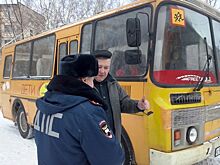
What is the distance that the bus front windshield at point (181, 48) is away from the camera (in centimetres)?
373

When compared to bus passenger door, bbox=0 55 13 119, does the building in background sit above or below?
above

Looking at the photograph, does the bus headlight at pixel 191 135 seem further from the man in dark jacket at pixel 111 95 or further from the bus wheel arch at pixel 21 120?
the bus wheel arch at pixel 21 120

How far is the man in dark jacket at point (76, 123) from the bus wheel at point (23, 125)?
5.69 metres

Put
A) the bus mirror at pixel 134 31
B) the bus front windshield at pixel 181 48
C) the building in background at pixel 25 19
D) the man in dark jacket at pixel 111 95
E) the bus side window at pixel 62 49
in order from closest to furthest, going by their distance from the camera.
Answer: the man in dark jacket at pixel 111 95 < the bus mirror at pixel 134 31 < the bus front windshield at pixel 181 48 < the bus side window at pixel 62 49 < the building in background at pixel 25 19

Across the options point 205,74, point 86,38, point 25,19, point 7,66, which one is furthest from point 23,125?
point 25,19

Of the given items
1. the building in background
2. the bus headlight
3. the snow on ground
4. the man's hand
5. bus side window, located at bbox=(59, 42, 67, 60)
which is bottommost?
the snow on ground

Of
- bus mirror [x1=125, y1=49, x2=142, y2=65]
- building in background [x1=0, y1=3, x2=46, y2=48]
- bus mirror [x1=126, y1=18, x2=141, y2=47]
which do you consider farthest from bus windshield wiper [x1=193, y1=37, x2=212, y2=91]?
building in background [x1=0, y1=3, x2=46, y2=48]

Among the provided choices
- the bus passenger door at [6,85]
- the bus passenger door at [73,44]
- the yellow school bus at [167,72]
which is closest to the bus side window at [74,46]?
the bus passenger door at [73,44]

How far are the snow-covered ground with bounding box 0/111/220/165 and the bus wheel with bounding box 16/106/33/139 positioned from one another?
142 mm

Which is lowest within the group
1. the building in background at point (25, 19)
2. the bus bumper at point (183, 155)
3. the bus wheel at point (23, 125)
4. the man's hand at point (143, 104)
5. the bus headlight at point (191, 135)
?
the bus wheel at point (23, 125)

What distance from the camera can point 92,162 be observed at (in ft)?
5.57

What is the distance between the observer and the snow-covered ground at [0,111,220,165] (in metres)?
5.41

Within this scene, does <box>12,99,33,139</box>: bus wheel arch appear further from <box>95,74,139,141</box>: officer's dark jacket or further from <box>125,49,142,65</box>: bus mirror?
<box>95,74,139,141</box>: officer's dark jacket

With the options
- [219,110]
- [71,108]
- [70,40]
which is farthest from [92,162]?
[70,40]
